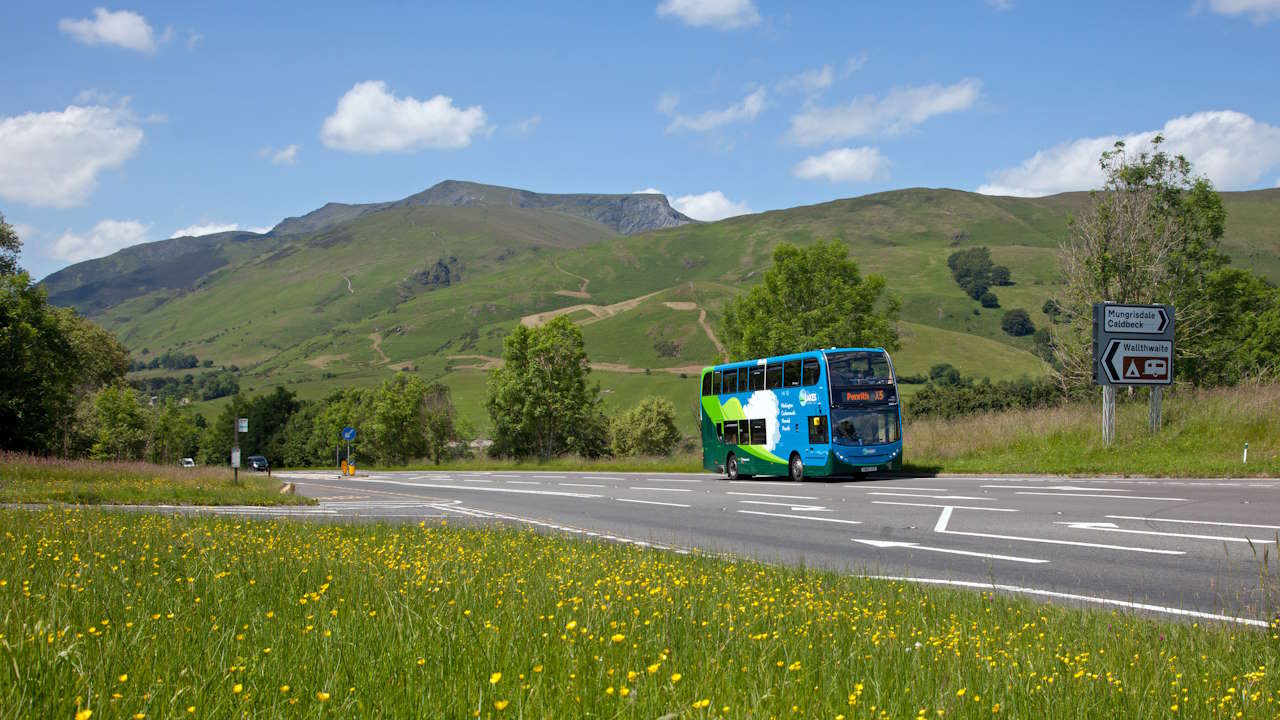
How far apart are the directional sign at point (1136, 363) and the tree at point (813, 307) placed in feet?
80.8

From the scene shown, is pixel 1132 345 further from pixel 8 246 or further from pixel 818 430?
pixel 8 246

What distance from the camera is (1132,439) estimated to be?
24219 millimetres

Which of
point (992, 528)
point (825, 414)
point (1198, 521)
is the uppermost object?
point (825, 414)

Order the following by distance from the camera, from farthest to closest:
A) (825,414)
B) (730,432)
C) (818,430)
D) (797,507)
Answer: (730,432)
(818,430)
(825,414)
(797,507)

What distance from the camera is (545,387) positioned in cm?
6725

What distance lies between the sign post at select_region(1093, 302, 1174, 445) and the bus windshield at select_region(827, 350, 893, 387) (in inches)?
242

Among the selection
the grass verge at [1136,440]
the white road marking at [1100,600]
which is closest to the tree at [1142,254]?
the grass verge at [1136,440]

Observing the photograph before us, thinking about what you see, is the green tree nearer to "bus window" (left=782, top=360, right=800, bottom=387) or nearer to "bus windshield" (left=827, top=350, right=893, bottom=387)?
"bus window" (left=782, top=360, right=800, bottom=387)

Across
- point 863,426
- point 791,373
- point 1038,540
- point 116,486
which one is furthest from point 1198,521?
point 116,486

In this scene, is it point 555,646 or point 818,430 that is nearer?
point 555,646

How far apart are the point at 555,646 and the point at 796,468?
2527cm

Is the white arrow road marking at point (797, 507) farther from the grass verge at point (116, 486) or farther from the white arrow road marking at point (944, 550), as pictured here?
the grass verge at point (116, 486)

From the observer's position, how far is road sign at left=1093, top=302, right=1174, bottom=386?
2411cm

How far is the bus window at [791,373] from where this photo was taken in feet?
95.7
